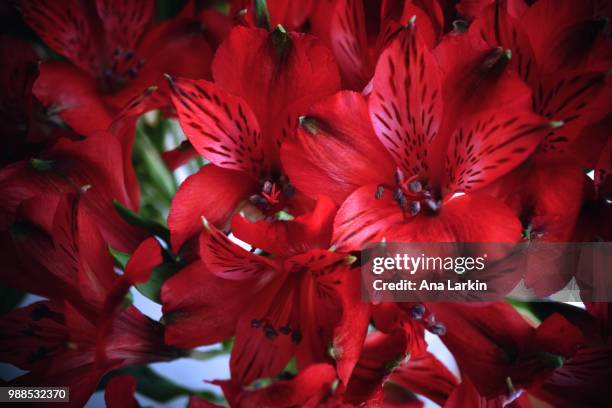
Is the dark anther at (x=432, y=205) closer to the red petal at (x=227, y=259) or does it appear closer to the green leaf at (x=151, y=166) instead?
the red petal at (x=227, y=259)

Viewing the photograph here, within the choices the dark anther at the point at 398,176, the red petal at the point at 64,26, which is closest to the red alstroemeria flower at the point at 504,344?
the dark anther at the point at 398,176

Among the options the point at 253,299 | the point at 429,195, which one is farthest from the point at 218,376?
the point at 429,195

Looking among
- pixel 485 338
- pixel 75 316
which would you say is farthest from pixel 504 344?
pixel 75 316

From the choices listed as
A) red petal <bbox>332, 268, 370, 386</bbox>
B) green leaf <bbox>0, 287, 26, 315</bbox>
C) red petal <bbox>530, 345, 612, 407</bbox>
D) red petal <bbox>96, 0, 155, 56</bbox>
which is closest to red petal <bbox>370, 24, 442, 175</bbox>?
red petal <bbox>332, 268, 370, 386</bbox>

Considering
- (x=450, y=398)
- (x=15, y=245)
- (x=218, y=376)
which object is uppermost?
(x=15, y=245)

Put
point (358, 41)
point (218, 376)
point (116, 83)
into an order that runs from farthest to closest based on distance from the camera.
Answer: point (218, 376), point (116, 83), point (358, 41)

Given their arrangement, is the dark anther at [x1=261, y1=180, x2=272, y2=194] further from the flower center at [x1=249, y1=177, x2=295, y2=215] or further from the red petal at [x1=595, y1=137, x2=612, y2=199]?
the red petal at [x1=595, y1=137, x2=612, y2=199]

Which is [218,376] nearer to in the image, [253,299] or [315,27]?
[253,299]

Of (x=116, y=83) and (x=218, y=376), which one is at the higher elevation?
(x=116, y=83)
